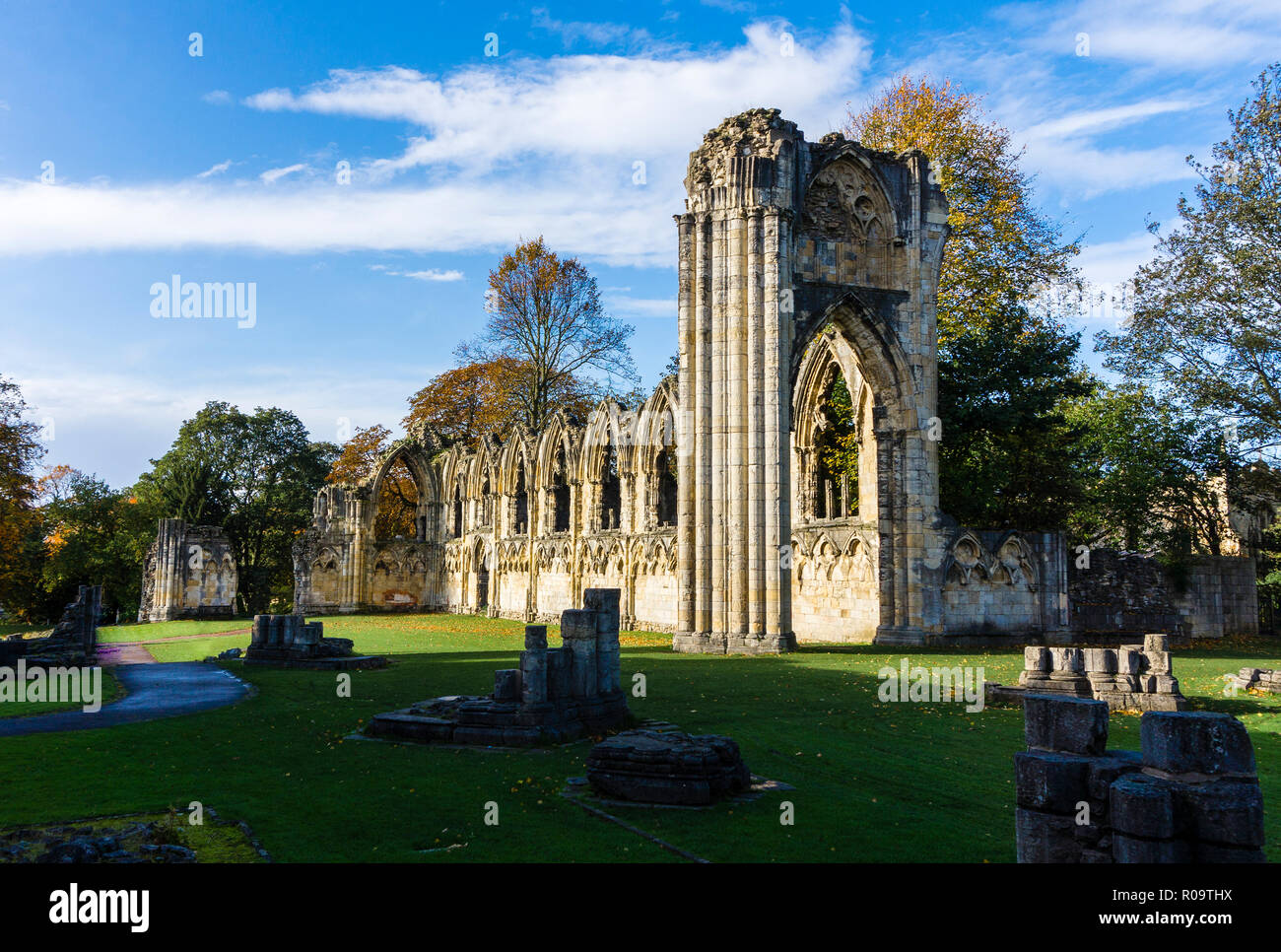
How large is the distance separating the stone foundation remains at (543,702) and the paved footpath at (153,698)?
3502mm

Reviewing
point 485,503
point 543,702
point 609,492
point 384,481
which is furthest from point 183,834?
point 384,481

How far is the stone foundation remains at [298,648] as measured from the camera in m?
17.2

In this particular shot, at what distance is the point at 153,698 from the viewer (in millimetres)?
13172

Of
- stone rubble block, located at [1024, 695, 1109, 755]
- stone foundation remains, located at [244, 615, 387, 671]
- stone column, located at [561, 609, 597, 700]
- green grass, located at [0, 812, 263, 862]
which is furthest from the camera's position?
stone foundation remains, located at [244, 615, 387, 671]

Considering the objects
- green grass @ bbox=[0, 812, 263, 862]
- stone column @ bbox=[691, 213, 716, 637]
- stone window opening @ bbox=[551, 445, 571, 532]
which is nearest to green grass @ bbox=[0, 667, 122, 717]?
green grass @ bbox=[0, 812, 263, 862]

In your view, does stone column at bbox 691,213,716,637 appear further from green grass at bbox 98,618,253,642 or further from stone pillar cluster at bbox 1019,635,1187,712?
green grass at bbox 98,618,253,642

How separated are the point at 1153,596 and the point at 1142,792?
23373 millimetres

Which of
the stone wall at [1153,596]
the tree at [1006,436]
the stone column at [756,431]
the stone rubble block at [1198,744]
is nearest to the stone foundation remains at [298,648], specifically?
the stone column at [756,431]

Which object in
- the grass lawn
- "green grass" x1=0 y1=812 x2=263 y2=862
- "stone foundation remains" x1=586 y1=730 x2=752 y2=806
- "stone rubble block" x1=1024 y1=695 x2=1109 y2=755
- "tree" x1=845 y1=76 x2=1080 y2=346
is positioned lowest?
the grass lawn

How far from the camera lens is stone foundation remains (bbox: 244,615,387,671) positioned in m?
17.2

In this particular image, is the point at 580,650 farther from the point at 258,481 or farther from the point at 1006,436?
the point at 258,481

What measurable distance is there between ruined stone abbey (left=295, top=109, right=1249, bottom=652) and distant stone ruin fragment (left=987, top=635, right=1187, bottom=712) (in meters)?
7.71
